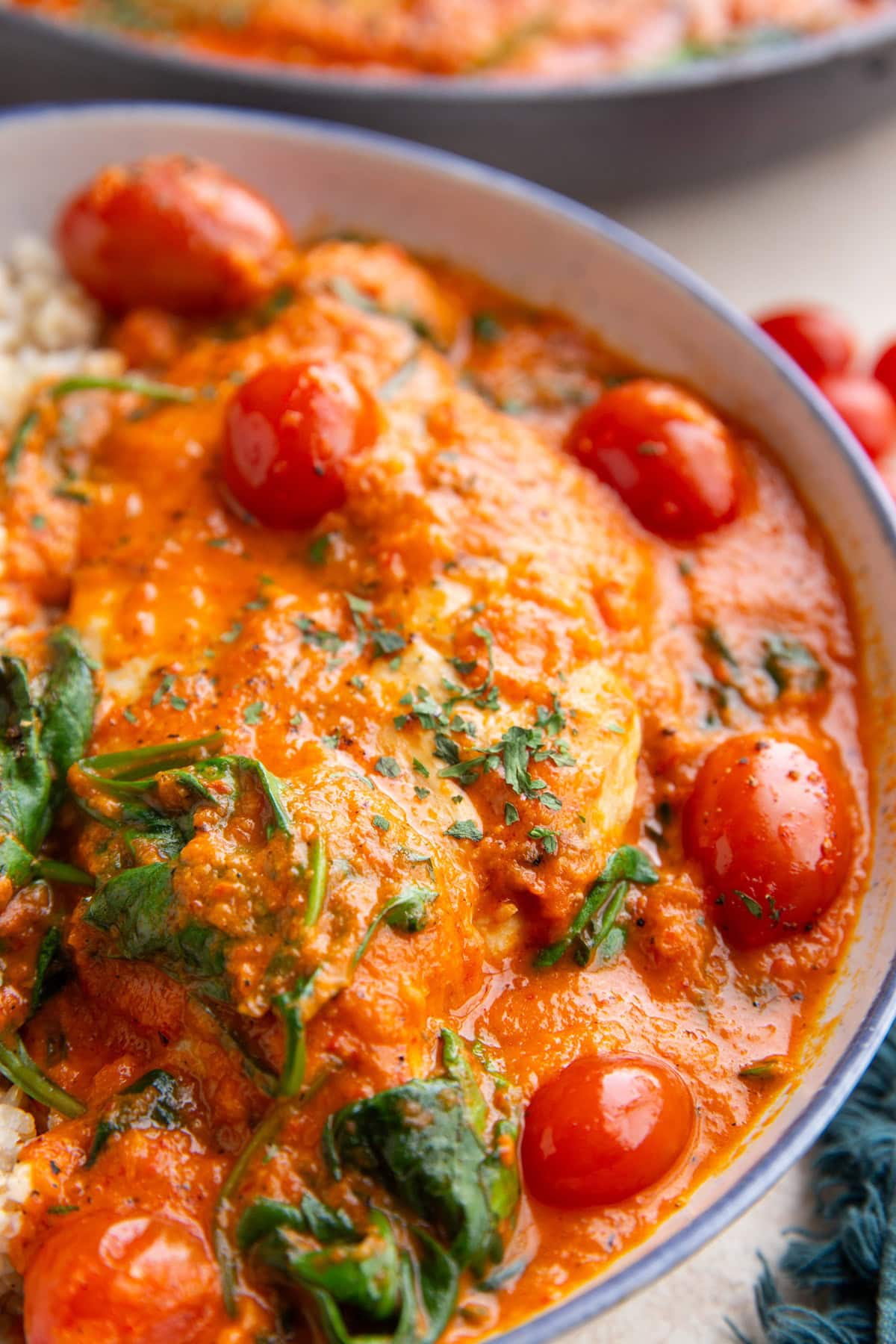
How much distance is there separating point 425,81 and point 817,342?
1.87 meters

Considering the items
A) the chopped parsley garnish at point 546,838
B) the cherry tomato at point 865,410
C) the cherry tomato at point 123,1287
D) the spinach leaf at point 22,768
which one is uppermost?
the cherry tomato at point 865,410

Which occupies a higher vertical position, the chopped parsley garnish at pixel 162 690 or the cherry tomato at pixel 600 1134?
the cherry tomato at pixel 600 1134

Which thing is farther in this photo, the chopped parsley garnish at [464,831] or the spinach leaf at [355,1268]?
the chopped parsley garnish at [464,831]

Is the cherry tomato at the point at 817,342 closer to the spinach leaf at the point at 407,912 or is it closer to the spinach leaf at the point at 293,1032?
the spinach leaf at the point at 407,912

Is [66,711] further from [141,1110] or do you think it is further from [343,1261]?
[343,1261]

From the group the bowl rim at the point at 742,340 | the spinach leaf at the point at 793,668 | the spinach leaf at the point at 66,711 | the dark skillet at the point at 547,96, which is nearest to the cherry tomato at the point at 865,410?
the bowl rim at the point at 742,340

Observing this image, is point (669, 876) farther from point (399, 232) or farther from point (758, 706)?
point (399, 232)

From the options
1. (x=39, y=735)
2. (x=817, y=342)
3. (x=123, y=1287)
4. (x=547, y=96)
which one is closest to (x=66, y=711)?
(x=39, y=735)

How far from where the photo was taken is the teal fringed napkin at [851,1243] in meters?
3.37

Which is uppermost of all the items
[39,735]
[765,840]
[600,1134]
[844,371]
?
[844,371]

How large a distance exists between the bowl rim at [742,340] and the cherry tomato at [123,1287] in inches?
24.6

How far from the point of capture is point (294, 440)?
3754mm

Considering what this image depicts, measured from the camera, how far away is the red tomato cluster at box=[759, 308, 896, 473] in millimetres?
5090

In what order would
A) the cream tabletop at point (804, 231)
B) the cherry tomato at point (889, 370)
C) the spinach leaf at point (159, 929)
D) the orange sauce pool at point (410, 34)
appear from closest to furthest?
the spinach leaf at point (159, 929) → the cherry tomato at point (889, 370) → the orange sauce pool at point (410, 34) → the cream tabletop at point (804, 231)
